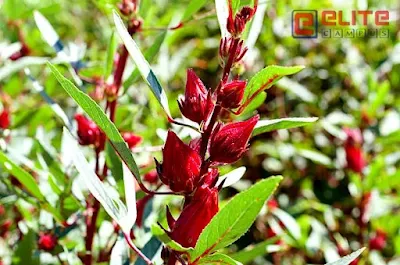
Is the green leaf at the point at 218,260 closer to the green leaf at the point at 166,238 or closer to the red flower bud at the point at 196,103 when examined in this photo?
the green leaf at the point at 166,238

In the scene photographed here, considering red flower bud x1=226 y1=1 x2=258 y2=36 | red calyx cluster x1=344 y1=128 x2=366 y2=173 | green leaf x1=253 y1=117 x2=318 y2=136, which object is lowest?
red calyx cluster x1=344 y1=128 x2=366 y2=173

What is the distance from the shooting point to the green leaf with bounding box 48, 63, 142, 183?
0.71 m

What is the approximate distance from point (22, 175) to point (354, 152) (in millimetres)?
1005

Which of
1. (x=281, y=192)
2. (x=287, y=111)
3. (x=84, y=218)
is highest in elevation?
(x=84, y=218)

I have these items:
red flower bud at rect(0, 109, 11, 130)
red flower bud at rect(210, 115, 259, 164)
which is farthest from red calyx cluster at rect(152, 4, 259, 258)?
red flower bud at rect(0, 109, 11, 130)

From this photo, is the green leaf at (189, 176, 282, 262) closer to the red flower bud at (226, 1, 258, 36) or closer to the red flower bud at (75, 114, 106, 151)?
the red flower bud at (226, 1, 258, 36)

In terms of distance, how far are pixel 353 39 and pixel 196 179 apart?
1.79 meters

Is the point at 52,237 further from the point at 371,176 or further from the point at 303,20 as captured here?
the point at 303,20

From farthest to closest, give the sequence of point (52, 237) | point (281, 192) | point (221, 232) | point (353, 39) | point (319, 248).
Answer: point (353, 39) < point (281, 192) < point (319, 248) < point (52, 237) < point (221, 232)

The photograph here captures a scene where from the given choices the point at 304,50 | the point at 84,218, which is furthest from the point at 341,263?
the point at 304,50

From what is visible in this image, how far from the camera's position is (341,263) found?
0.73 m

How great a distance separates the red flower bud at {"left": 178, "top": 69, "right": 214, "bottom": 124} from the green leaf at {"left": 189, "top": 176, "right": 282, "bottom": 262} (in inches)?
5.6

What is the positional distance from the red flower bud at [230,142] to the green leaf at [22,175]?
1.09 ft

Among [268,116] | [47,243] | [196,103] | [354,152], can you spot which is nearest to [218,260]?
[196,103]
